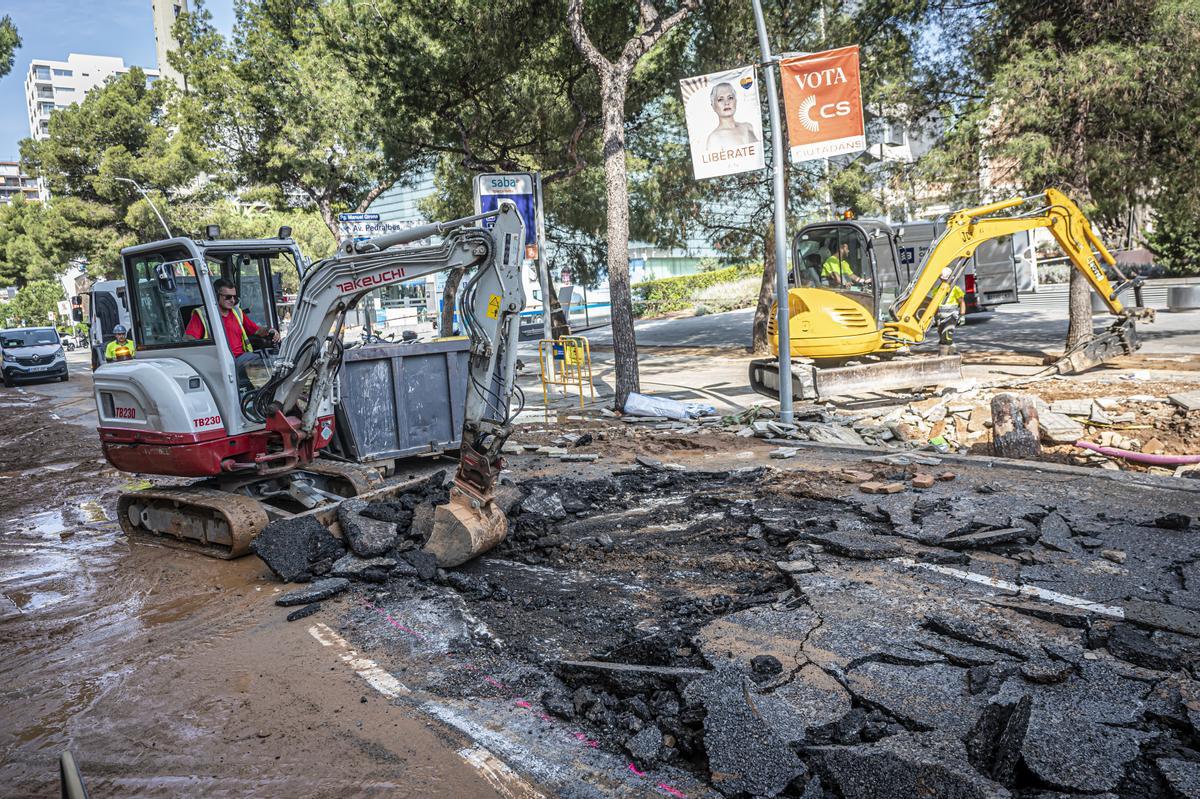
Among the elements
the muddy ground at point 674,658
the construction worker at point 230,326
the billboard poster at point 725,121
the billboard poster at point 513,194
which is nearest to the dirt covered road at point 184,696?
the muddy ground at point 674,658

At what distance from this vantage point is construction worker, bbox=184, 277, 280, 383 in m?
8.44

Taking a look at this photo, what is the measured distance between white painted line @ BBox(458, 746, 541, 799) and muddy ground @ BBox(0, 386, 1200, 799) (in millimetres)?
16

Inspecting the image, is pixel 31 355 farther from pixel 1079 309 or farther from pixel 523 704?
pixel 1079 309

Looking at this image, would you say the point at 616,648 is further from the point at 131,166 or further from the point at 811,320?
the point at 131,166

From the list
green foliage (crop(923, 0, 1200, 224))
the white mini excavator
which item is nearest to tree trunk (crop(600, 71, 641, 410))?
green foliage (crop(923, 0, 1200, 224))

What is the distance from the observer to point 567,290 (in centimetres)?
2634

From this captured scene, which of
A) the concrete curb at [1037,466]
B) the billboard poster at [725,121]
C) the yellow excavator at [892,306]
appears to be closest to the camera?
the concrete curb at [1037,466]

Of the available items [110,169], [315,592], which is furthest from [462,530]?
[110,169]

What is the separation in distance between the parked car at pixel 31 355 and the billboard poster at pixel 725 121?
2936cm

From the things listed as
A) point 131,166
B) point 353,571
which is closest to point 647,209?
point 353,571

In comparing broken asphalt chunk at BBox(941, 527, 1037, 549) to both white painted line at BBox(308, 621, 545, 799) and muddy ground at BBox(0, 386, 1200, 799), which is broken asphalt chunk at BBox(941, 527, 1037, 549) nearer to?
muddy ground at BBox(0, 386, 1200, 799)

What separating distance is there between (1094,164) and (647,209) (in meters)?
11.1

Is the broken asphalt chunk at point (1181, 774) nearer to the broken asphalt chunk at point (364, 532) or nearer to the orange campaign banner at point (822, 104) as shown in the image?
the broken asphalt chunk at point (364, 532)

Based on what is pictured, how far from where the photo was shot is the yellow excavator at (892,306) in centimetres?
1435
